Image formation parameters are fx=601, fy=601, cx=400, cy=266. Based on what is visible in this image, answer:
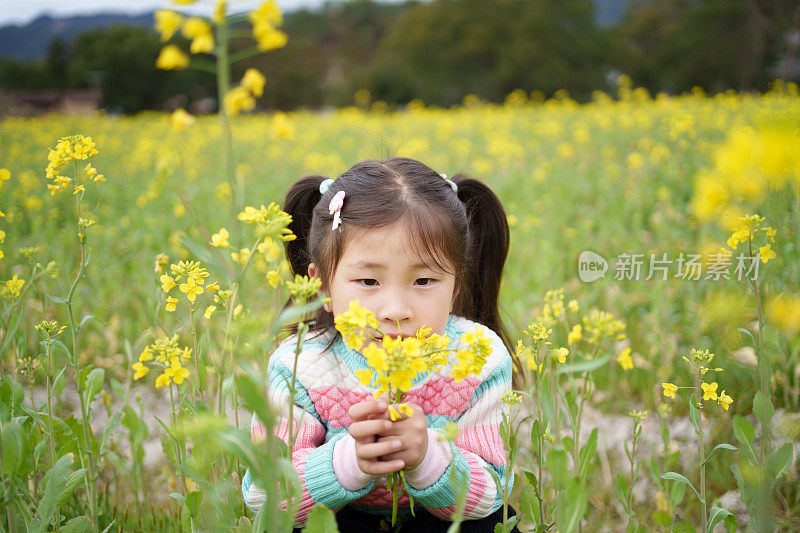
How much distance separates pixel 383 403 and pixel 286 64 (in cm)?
3900

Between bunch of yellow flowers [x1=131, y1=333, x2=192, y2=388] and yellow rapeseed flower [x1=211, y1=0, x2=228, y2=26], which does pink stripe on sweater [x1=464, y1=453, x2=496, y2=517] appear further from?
yellow rapeseed flower [x1=211, y1=0, x2=228, y2=26]

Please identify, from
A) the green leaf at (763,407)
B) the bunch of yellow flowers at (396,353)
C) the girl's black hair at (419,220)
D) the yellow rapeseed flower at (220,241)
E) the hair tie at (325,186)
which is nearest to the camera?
the bunch of yellow flowers at (396,353)

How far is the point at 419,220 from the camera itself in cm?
146

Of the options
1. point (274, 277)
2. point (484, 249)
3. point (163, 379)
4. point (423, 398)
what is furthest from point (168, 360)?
point (484, 249)

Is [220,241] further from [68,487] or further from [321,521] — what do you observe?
[68,487]

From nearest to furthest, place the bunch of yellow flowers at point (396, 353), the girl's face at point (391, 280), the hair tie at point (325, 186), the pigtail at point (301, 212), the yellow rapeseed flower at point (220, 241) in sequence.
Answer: the bunch of yellow flowers at point (396, 353)
the yellow rapeseed flower at point (220, 241)
the girl's face at point (391, 280)
the hair tie at point (325, 186)
the pigtail at point (301, 212)

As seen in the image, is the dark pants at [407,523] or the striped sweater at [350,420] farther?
the dark pants at [407,523]

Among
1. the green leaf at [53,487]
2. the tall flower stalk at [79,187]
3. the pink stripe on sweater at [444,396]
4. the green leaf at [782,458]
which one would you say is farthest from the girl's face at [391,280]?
the green leaf at [782,458]

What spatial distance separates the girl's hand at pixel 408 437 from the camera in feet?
3.72

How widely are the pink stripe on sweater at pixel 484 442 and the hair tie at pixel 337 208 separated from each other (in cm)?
60

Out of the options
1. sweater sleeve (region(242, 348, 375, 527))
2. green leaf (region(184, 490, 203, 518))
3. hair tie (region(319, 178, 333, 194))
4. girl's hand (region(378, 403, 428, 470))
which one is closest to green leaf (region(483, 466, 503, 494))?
girl's hand (region(378, 403, 428, 470))

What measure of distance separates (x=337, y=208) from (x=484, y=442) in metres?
0.67

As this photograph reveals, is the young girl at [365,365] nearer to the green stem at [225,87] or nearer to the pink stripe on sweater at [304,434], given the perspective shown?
the pink stripe on sweater at [304,434]

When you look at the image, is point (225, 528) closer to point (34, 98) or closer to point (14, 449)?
point (14, 449)
